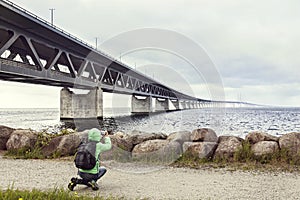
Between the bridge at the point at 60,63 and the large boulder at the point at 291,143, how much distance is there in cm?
1559

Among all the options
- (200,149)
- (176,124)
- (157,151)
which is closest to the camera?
(200,149)

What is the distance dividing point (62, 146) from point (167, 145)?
4.76 m

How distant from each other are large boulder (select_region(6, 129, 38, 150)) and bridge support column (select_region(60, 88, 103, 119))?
163 feet

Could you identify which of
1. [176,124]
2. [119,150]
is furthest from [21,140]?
[176,124]

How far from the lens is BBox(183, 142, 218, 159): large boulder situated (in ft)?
39.3

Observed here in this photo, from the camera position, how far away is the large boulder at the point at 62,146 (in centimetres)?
1323

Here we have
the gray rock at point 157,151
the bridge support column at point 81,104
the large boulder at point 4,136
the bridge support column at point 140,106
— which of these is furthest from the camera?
the bridge support column at point 140,106

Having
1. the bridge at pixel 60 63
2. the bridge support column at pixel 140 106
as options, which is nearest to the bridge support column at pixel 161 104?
the bridge support column at pixel 140 106

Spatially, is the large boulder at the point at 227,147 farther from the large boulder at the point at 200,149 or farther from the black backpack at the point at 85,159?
the black backpack at the point at 85,159

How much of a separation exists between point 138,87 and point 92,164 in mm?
59147

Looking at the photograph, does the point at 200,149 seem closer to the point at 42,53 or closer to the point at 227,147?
the point at 227,147

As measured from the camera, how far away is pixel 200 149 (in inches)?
476

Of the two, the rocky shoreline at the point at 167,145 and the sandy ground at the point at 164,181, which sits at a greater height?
the rocky shoreline at the point at 167,145

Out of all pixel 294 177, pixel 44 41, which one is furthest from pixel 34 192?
pixel 44 41
